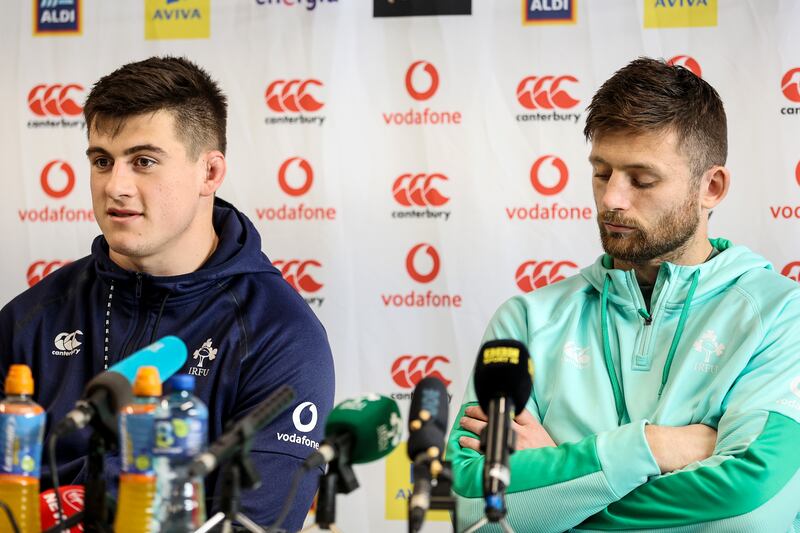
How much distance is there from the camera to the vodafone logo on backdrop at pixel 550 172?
120 inches

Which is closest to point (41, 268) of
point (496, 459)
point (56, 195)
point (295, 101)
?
point (56, 195)

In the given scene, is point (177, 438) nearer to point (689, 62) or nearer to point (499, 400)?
point (499, 400)

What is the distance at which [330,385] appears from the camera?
2332 mm

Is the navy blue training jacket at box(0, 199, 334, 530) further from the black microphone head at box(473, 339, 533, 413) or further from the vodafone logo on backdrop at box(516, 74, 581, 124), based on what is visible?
the vodafone logo on backdrop at box(516, 74, 581, 124)

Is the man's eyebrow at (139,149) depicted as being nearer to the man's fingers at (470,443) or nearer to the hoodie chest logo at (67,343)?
the hoodie chest logo at (67,343)

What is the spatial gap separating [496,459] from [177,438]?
0.43m

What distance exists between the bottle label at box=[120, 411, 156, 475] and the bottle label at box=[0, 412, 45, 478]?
0.20 meters

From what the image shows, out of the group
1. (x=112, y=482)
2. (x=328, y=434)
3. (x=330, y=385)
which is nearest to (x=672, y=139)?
(x=330, y=385)

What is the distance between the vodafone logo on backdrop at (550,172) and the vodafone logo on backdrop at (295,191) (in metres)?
0.63

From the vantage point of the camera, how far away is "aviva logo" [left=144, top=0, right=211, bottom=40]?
325 cm

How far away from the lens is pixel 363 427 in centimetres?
137

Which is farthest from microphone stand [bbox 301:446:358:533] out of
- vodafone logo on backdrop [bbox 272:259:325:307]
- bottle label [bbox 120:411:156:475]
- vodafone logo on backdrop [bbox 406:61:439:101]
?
vodafone logo on backdrop [bbox 406:61:439:101]

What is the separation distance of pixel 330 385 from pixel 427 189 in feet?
3.11

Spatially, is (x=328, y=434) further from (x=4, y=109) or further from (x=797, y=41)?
(x=4, y=109)
